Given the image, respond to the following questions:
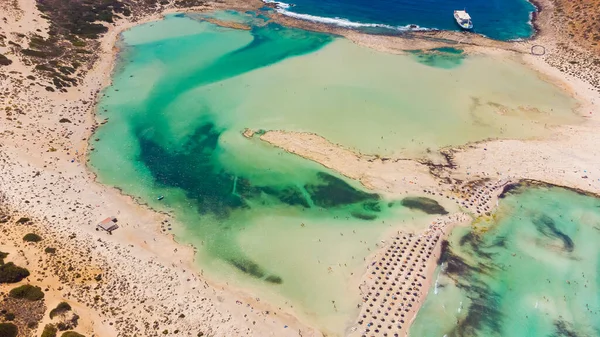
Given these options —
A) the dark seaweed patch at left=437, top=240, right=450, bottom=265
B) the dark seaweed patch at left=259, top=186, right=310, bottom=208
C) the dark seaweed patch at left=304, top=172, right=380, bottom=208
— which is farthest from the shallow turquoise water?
the dark seaweed patch at left=259, top=186, right=310, bottom=208

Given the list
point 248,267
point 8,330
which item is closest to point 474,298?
point 248,267

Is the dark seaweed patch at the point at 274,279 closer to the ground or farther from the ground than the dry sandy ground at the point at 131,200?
closer to the ground

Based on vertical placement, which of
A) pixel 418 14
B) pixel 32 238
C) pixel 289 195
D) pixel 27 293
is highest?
pixel 418 14

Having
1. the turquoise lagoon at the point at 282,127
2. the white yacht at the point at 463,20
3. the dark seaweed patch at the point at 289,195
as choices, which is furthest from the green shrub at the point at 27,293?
the white yacht at the point at 463,20

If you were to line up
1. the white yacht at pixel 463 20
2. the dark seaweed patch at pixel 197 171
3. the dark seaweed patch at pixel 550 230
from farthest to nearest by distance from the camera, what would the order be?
1. the white yacht at pixel 463 20
2. the dark seaweed patch at pixel 197 171
3. the dark seaweed patch at pixel 550 230

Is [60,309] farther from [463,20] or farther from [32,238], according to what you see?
[463,20]

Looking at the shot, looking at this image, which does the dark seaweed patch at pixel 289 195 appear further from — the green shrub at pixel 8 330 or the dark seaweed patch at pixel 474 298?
the green shrub at pixel 8 330
